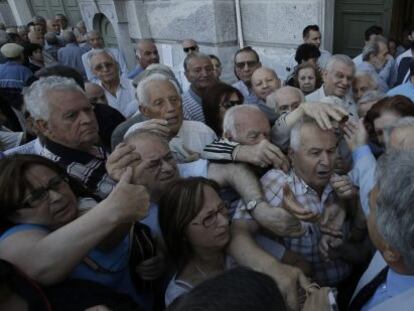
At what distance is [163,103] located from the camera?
2285mm

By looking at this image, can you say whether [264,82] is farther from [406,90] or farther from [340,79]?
[406,90]

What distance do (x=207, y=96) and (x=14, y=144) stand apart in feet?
5.14

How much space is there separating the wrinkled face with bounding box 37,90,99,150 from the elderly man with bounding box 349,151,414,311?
5.00 feet

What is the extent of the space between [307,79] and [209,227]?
2.57 meters

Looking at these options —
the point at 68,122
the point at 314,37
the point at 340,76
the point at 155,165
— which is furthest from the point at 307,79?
the point at 68,122

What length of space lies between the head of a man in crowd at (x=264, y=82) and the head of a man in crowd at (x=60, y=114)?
67.8 inches

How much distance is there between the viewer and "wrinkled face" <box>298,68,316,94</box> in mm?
3396

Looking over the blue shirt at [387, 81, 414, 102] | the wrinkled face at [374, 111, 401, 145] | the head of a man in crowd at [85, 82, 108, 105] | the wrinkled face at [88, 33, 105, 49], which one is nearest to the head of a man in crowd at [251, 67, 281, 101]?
the blue shirt at [387, 81, 414, 102]

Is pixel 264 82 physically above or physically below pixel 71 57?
below

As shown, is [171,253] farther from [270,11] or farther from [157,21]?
[157,21]

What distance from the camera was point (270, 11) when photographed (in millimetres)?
5277

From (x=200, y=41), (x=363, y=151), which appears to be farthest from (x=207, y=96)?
(x=200, y=41)

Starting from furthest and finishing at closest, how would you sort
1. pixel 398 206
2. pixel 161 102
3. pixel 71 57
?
pixel 71 57 → pixel 161 102 → pixel 398 206

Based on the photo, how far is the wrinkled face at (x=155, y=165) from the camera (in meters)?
1.61
